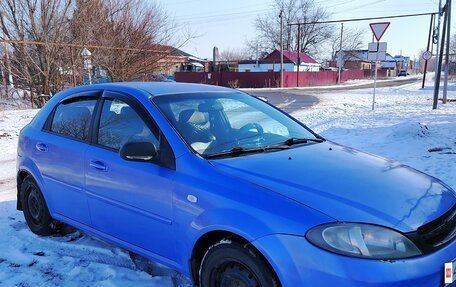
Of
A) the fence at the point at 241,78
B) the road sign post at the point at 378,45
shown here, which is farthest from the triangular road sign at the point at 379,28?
the fence at the point at 241,78

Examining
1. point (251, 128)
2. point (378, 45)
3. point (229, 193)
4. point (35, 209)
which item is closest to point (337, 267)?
point (229, 193)

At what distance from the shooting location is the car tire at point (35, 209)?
4242mm

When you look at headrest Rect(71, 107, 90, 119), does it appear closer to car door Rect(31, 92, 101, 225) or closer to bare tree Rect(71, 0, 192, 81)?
car door Rect(31, 92, 101, 225)

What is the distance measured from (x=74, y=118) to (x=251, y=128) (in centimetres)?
170

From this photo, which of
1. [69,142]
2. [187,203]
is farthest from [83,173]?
[187,203]

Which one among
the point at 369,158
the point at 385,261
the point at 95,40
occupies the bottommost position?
the point at 385,261

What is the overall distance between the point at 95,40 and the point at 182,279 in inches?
723

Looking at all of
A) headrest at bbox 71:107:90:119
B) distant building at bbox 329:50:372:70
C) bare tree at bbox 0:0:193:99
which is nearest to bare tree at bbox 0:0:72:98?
bare tree at bbox 0:0:193:99

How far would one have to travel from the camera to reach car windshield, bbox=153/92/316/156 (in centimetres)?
313

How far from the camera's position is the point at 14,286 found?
10.8ft

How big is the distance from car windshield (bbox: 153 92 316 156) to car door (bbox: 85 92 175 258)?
8.1 inches

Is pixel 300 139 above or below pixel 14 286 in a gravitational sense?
above

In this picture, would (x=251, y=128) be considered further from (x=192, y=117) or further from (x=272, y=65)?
(x=272, y=65)

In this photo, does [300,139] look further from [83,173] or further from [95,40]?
[95,40]
